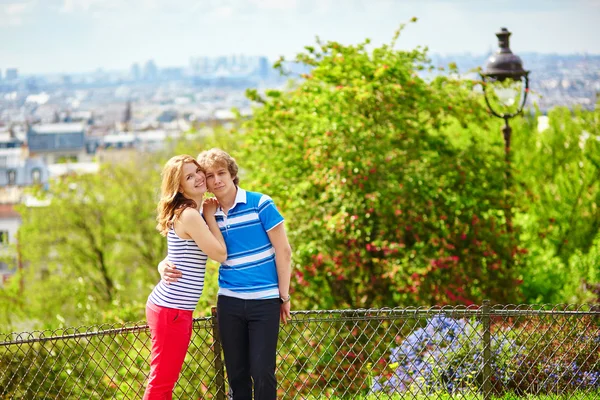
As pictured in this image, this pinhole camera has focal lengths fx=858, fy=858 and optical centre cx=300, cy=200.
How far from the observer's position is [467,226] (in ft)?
36.1

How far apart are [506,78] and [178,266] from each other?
23.3ft

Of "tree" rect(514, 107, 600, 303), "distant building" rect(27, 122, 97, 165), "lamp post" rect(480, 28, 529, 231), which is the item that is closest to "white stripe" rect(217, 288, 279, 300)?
"lamp post" rect(480, 28, 529, 231)

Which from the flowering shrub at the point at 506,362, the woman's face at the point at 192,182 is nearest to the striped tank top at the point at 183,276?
the woman's face at the point at 192,182

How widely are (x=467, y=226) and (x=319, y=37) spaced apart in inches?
134

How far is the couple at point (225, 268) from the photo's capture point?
192 inches

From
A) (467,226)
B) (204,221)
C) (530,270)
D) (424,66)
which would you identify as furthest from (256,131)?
(204,221)

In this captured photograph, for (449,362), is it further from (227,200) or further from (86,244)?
(86,244)

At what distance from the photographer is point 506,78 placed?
10891 millimetres

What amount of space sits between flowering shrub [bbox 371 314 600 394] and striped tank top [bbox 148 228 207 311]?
190 centimetres

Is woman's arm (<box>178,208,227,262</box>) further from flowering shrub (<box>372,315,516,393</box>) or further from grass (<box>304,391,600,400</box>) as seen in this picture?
flowering shrub (<box>372,315,516,393</box>)

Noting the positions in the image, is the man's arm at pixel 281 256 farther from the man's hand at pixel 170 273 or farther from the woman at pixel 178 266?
the man's hand at pixel 170 273

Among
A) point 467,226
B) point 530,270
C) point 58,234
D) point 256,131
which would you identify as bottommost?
point 58,234

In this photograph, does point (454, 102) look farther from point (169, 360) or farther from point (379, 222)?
point (169, 360)

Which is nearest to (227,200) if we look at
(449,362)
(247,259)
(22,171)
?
(247,259)
